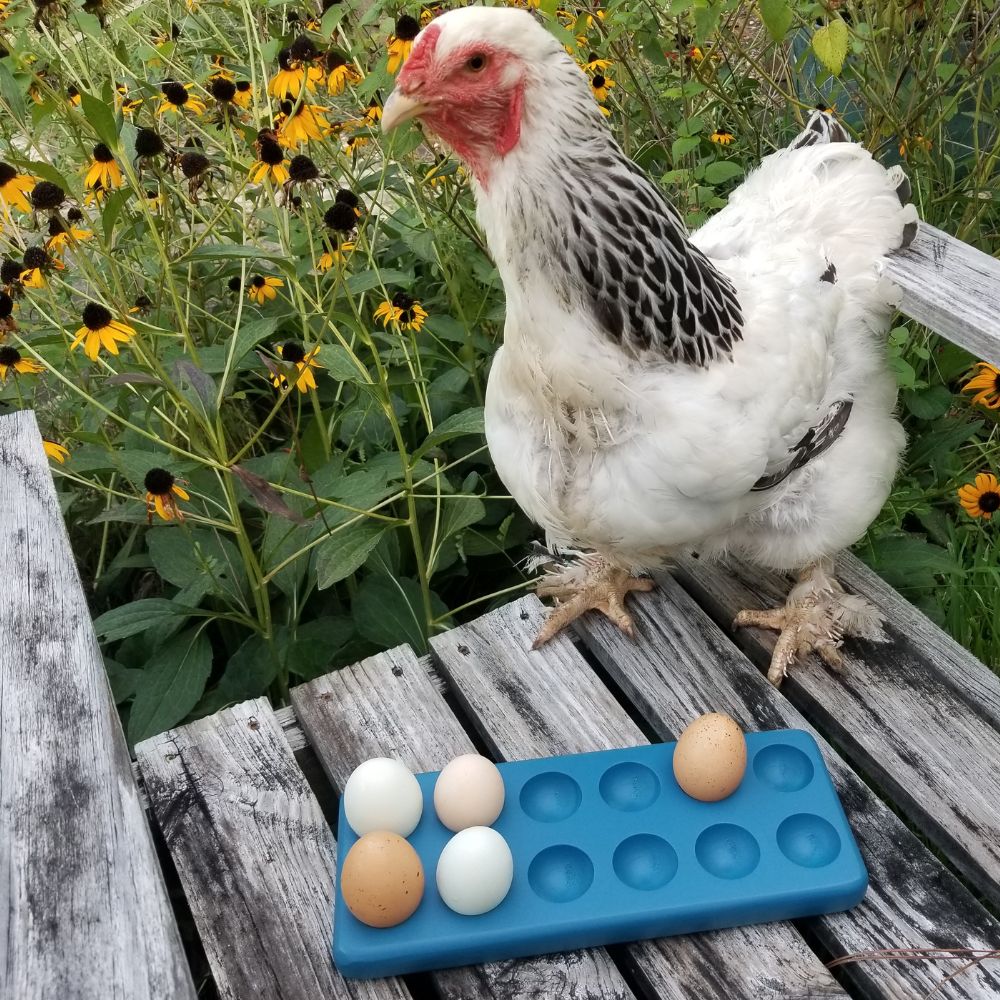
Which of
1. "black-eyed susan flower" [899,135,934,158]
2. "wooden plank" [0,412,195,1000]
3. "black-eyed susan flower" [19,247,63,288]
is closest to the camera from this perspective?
"wooden plank" [0,412,195,1000]

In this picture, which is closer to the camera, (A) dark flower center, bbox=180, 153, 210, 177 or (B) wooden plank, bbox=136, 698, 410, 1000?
(B) wooden plank, bbox=136, 698, 410, 1000

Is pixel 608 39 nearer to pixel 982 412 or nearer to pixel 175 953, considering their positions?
pixel 982 412

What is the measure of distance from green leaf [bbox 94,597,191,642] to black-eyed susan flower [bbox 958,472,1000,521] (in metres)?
1.52

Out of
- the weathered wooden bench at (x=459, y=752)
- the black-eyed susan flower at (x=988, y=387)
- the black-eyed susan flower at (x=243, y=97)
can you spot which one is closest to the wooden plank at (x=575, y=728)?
the weathered wooden bench at (x=459, y=752)

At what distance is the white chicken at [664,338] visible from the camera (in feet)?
3.81

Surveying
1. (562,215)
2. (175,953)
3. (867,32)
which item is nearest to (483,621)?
(562,215)

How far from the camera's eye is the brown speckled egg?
1162mm

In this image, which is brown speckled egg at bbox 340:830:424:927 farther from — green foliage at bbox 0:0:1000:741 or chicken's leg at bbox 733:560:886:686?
chicken's leg at bbox 733:560:886:686

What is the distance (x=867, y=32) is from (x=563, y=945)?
180 centimetres

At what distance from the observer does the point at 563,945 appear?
123cm

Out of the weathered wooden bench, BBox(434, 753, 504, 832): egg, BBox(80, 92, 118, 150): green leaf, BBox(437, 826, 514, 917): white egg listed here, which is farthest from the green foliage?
BBox(437, 826, 514, 917): white egg

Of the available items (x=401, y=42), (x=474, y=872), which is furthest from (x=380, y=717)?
(x=401, y=42)

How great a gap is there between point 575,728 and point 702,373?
0.59m

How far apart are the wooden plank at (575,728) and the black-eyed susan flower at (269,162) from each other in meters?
0.84
